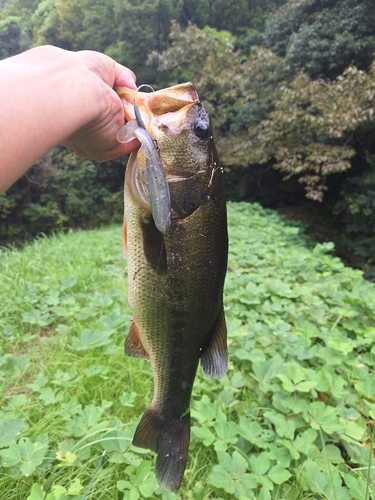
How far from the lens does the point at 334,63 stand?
10.6 m

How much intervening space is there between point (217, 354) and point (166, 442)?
1.20ft

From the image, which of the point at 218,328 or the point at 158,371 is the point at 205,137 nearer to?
the point at 218,328

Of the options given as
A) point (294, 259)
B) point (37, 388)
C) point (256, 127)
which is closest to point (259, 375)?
point (37, 388)

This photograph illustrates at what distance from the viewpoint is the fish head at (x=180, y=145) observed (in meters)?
1.15

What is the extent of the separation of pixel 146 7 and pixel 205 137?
1739 centimetres

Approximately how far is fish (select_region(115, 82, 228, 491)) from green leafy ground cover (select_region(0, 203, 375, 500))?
1.60 ft

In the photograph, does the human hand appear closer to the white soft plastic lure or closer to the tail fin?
the white soft plastic lure

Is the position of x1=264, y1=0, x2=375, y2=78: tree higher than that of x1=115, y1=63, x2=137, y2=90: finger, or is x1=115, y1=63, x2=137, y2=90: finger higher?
x1=115, y1=63, x2=137, y2=90: finger

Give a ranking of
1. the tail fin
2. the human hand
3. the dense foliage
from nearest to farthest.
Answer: the human hand → the tail fin → the dense foliage

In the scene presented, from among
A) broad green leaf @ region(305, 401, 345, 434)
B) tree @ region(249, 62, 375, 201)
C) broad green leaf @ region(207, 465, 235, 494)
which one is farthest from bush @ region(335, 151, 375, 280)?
broad green leaf @ region(207, 465, 235, 494)

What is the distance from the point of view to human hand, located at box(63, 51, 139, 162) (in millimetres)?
1142

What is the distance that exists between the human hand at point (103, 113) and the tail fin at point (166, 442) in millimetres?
961

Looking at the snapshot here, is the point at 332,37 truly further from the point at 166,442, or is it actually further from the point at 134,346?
the point at 166,442

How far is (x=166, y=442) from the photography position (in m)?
1.29
